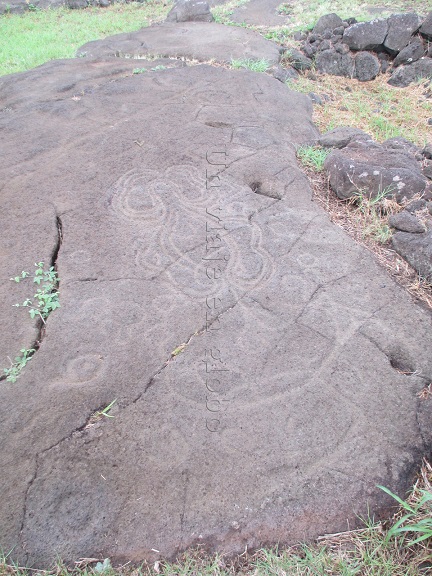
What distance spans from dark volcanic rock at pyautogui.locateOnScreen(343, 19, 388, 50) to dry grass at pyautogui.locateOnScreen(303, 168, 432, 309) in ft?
11.4

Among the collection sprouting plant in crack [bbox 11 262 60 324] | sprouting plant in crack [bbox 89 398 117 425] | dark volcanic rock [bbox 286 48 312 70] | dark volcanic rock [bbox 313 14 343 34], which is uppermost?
dark volcanic rock [bbox 313 14 343 34]

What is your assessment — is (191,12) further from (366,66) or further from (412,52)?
(412,52)

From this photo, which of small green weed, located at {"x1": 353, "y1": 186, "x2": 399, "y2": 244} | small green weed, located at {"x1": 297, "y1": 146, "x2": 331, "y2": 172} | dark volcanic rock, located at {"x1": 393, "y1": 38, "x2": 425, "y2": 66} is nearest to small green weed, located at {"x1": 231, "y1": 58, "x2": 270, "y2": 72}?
dark volcanic rock, located at {"x1": 393, "y1": 38, "x2": 425, "y2": 66}

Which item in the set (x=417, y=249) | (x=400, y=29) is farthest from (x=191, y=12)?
(x=417, y=249)

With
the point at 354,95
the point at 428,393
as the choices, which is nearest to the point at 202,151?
the point at 428,393

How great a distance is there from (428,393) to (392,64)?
5257 millimetres

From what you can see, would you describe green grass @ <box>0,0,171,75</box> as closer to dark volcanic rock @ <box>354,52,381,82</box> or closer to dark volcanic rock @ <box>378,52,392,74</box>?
dark volcanic rock @ <box>354,52,381,82</box>

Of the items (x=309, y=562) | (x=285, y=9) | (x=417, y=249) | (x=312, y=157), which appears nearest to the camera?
(x=309, y=562)

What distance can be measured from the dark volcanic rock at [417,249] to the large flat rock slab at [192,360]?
0.27 metres

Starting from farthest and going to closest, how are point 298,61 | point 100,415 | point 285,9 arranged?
point 285,9
point 298,61
point 100,415

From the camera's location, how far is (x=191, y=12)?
730cm

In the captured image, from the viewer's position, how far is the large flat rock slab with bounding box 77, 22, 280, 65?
5562mm

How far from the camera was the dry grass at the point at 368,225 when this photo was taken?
249 cm

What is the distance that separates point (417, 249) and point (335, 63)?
13.7 ft
